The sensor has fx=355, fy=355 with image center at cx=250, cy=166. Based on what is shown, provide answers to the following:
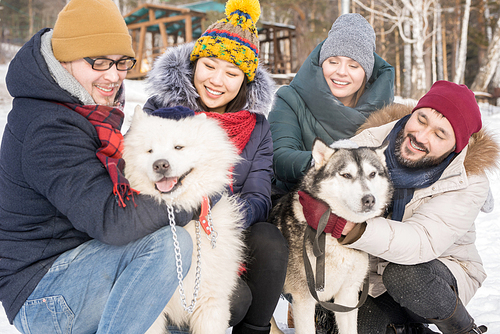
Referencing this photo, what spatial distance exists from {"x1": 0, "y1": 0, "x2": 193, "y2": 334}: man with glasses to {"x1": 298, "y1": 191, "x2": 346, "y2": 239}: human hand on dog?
0.76 m

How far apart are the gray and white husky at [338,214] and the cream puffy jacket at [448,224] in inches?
5.6

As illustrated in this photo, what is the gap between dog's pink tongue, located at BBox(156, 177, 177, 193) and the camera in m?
1.58

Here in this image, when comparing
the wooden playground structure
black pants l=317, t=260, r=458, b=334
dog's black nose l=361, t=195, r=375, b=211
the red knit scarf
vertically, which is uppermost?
the wooden playground structure

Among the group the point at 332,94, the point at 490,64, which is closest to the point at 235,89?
the point at 332,94

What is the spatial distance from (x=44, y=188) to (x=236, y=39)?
1.45m

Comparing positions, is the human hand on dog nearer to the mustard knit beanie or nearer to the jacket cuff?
the jacket cuff

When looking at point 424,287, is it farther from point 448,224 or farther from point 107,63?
point 107,63

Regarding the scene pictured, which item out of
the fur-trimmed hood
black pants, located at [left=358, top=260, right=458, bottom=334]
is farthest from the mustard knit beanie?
black pants, located at [left=358, top=260, right=458, bottom=334]

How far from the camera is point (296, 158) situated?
8.11 ft

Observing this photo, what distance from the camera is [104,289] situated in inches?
59.7

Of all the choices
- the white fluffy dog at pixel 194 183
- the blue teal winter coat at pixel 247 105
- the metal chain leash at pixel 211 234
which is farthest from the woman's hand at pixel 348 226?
the metal chain leash at pixel 211 234

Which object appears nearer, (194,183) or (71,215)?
(71,215)

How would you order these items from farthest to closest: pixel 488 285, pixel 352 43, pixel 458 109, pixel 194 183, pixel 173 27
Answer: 1. pixel 173 27
2. pixel 488 285
3. pixel 352 43
4. pixel 458 109
5. pixel 194 183

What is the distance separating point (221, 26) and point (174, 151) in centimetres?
114
